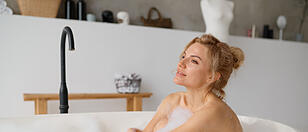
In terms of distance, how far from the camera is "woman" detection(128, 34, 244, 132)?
95 cm

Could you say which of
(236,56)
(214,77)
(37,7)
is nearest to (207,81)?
(214,77)

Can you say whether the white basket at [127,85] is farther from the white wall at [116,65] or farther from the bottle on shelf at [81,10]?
the bottle on shelf at [81,10]

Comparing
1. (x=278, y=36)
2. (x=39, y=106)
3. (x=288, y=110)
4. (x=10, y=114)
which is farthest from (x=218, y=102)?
(x=278, y=36)

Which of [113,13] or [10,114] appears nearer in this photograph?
[10,114]

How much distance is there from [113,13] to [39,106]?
1.11 m

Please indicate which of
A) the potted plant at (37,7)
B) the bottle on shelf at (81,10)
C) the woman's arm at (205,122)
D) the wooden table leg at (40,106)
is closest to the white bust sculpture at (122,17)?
the bottle on shelf at (81,10)

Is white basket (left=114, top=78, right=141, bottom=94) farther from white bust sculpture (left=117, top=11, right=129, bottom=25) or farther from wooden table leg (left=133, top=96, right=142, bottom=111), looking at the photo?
white bust sculpture (left=117, top=11, right=129, bottom=25)

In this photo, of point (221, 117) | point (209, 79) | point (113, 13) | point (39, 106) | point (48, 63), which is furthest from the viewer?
point (113, 13)

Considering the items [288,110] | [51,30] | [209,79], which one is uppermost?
[51,30]

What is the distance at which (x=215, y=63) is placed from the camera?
1042mm

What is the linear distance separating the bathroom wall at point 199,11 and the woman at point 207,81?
1588mm

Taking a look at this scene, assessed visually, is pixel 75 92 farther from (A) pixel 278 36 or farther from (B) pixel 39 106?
(A) pixel 278 36

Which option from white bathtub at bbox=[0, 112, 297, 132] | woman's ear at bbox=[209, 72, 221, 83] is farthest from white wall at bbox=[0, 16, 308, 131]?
woman's ear at bbox=[209, 72, 221, 83]

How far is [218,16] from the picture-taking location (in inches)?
94.2
